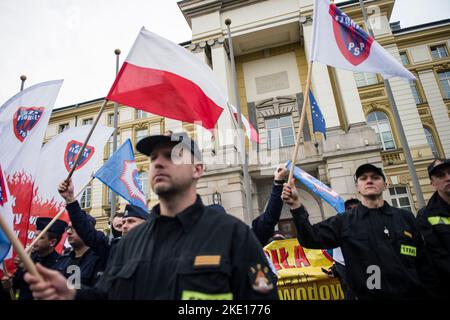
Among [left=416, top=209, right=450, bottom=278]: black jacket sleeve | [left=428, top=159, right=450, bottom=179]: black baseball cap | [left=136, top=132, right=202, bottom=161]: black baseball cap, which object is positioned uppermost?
[left=136, top=132, right=202, bottom=161]: black baseball cap

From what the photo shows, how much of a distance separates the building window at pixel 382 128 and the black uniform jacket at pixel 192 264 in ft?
55.4

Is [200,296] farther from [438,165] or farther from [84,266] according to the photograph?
[438,165]

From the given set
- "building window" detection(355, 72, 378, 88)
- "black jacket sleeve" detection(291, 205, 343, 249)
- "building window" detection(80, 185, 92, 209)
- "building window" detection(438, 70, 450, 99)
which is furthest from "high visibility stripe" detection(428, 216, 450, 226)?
"building window" detection(80, 185, 92, 209)

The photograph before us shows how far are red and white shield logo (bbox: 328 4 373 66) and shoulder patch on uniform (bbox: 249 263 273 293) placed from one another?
315cm

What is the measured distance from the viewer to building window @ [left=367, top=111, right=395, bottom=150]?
16.1m

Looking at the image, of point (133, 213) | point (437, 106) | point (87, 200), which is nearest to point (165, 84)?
point (133, 213)

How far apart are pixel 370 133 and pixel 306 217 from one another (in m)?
11.0

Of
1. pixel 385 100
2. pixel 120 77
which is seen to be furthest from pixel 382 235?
pixel 385 100

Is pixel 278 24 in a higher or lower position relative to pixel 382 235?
higher

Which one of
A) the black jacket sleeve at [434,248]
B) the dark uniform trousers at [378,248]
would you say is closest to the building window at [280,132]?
the black jacket sleeve at [434,248]

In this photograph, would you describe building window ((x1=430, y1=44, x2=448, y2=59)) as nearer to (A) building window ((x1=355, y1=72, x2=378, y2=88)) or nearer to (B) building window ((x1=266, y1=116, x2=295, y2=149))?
(A) building window ((x1=355, y1=72, x2=378, y2=88))

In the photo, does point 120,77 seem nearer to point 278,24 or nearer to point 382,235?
point 382,235

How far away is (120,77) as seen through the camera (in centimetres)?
310
